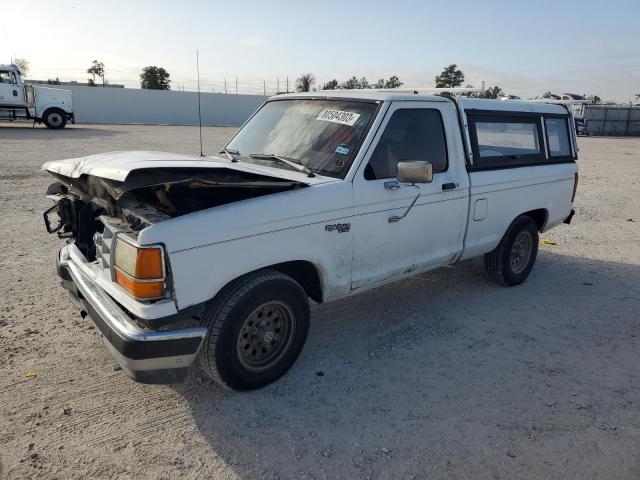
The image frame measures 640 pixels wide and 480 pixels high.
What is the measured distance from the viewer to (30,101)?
24.4 m

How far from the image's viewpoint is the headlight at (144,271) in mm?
2734

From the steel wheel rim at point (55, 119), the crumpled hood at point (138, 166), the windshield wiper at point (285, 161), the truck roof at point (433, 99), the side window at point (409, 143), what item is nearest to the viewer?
the crumpled hood at point (138, 166)

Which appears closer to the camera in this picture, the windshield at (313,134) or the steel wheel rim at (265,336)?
the steel wheel rim at (265,336)

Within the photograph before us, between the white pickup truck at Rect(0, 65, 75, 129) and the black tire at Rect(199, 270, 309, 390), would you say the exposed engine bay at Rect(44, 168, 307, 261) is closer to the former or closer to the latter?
the black tire at Rect(199, 270, 309, 390)

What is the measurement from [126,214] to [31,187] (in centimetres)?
774

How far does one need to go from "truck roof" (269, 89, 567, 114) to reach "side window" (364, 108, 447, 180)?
124 mm

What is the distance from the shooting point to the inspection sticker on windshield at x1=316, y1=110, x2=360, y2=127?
155 inches

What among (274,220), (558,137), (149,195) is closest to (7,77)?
(149,195)

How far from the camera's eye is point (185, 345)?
2881 millimetres

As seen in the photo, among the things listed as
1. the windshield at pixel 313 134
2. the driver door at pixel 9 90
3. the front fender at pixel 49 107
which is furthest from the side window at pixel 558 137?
the front fender at pixel 49 107

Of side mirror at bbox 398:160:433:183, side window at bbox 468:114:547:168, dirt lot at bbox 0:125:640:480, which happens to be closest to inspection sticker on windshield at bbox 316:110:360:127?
side mirror at bbox 398:160:433:183

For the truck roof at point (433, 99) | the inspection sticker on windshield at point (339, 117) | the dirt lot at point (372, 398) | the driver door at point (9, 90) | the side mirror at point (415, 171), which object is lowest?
the dirt lot at point (372, 398)

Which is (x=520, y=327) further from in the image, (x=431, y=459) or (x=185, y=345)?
(x=185, y=345)

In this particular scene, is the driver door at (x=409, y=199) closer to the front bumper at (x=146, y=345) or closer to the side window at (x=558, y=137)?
the front bumper at (x=146, y=345)
